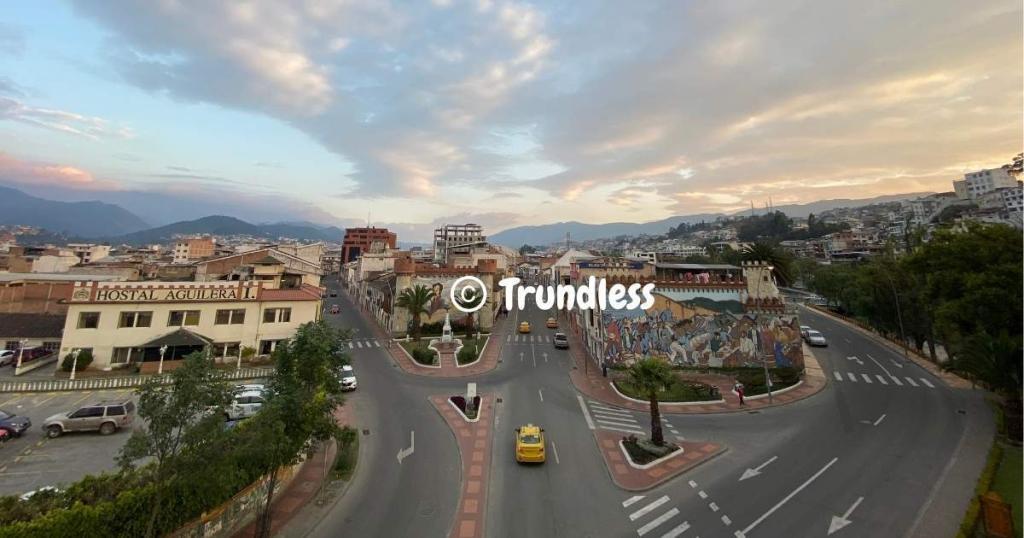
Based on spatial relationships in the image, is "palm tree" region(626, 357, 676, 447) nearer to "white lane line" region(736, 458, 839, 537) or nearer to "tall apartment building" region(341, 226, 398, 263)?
"white lane line" region(736, 458, 839, 537)

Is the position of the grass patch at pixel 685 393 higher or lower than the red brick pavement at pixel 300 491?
higher

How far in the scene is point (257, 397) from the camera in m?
27.4

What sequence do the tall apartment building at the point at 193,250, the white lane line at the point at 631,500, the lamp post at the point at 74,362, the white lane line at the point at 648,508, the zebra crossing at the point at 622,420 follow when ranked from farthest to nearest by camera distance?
1. the tall apartment building at the point at 193,250
2. the lamp post at the point at 74,362
3. the zebra crossing at the point at 622,420
4. the white lane line at the point at 631,500
5. the white lane line at the point at 648,508

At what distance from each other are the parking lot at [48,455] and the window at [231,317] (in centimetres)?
1336

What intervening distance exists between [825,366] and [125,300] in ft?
222

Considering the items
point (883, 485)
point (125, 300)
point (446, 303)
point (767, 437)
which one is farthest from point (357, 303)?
point (883, 485)

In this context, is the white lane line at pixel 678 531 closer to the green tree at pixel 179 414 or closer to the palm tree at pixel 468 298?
the green tree at pixel 179 414

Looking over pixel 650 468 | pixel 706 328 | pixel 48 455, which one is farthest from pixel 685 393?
pixel 48 455

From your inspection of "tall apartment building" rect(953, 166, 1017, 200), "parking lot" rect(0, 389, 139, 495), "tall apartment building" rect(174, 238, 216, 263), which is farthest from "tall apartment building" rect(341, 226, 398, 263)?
"tall apartment building" rect(953, 166, 1017, 200)

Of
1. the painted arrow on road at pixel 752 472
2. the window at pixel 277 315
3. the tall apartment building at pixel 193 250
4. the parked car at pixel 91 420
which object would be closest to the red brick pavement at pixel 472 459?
the painted arrow on road at pixel 752 472

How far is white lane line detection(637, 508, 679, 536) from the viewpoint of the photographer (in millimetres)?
15534

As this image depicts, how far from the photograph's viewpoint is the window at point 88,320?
36.8 metres

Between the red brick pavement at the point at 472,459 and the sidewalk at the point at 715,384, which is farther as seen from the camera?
the sidewalk at the point at 715,384

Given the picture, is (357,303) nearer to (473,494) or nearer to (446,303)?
(446,303)
